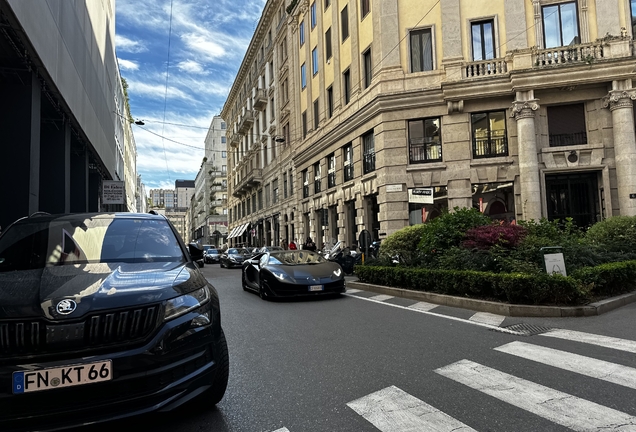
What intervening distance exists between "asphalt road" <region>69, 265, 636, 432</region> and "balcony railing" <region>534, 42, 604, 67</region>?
14.9m

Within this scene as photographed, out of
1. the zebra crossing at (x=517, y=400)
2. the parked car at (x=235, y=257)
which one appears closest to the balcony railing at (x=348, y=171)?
the parked car at (x=235, y=257)

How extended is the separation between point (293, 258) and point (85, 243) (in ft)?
23.6

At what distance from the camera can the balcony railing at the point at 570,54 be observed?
17.8 metres

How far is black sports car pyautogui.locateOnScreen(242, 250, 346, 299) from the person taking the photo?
963 centimetres

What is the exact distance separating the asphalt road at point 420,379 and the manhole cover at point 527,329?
0.60ft

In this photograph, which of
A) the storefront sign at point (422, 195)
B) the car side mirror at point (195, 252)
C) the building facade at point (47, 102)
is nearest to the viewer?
the car side mirror at point (195, 252)

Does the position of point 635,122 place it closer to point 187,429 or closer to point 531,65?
point 531,65

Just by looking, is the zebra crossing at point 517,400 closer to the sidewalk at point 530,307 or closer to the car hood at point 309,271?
the sidewalk at point 530,307

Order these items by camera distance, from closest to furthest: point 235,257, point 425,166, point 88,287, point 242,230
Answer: point 88,287, point 425,166, point 235,257, point 242,230

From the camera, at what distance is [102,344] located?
8.67 ft

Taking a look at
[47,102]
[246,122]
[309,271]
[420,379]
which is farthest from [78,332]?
[246,122]

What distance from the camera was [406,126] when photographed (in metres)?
20.1

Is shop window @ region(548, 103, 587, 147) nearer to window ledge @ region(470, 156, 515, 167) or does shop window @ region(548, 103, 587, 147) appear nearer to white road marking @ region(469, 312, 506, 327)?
window ledge @ region(470, 156, 515, 167)

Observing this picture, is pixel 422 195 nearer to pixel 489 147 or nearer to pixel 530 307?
pixel 489 147
